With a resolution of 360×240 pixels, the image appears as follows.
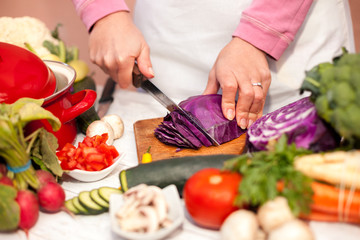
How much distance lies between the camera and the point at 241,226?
874 mm

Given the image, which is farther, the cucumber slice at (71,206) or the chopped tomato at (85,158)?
the chopped tomato at (85,158)

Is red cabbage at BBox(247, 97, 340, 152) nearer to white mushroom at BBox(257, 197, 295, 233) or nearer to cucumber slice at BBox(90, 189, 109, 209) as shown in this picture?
white mushroom at BBox(257, 197, 295, 233)

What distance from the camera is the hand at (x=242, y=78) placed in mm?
1479

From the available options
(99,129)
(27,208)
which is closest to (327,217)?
(27,208)

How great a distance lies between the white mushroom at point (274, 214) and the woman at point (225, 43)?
642 millimetres

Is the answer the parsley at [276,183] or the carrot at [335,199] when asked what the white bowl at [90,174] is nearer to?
the parsley at [276,183]

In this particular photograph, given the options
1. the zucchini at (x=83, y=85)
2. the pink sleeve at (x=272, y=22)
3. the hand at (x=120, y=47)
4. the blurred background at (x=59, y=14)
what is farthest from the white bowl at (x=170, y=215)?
the blurred background at (x=59, y=14)

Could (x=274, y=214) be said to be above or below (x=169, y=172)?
above

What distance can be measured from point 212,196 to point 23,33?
5.13ft

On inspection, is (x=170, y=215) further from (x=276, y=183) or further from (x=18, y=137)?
(x=18, y=137)

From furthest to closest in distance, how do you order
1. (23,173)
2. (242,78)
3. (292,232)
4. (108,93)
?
(108,93), (242,78), (23,173), (292,232)

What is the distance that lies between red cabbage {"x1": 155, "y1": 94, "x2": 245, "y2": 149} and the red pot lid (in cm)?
50

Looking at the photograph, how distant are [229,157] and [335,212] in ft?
1.20

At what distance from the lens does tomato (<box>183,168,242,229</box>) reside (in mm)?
941
